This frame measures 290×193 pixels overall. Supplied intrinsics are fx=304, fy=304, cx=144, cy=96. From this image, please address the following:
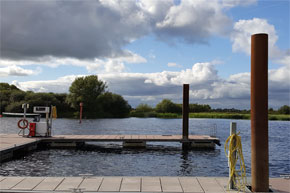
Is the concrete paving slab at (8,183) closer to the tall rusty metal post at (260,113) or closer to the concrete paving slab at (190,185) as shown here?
the concrete paving slab at (190,185)

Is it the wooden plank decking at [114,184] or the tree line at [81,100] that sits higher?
the tree line at [81,100]

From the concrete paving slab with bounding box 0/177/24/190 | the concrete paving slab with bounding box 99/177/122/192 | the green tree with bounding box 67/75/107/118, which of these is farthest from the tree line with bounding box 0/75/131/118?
the concrete paving slab with bounding box 99/177/122/192

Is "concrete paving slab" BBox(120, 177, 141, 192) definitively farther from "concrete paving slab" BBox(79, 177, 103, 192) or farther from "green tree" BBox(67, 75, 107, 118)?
"green tree" BBox(67, 75, 107, 118)

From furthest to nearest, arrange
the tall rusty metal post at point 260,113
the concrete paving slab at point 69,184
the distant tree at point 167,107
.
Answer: the distant tree at point 167,107
the concrete paving slab at point 69,184
the tall rusty metal post at point 260,113

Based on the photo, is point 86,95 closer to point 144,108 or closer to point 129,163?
point 144,108

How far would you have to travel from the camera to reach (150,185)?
657 centimetres

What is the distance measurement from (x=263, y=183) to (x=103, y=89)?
63.0m

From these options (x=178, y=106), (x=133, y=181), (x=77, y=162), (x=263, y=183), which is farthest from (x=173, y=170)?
(x=178, y=106)

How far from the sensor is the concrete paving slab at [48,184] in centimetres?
623

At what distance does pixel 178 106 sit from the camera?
73.4m

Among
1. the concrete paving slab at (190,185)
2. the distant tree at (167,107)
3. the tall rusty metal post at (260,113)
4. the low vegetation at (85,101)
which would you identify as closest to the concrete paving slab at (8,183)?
the concrete paving slab at (190,185)

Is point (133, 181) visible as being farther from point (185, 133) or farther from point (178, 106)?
point (178, 106)

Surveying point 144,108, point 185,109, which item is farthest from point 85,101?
point 185,109

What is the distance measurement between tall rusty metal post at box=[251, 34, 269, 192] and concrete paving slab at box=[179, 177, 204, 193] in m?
1.14
